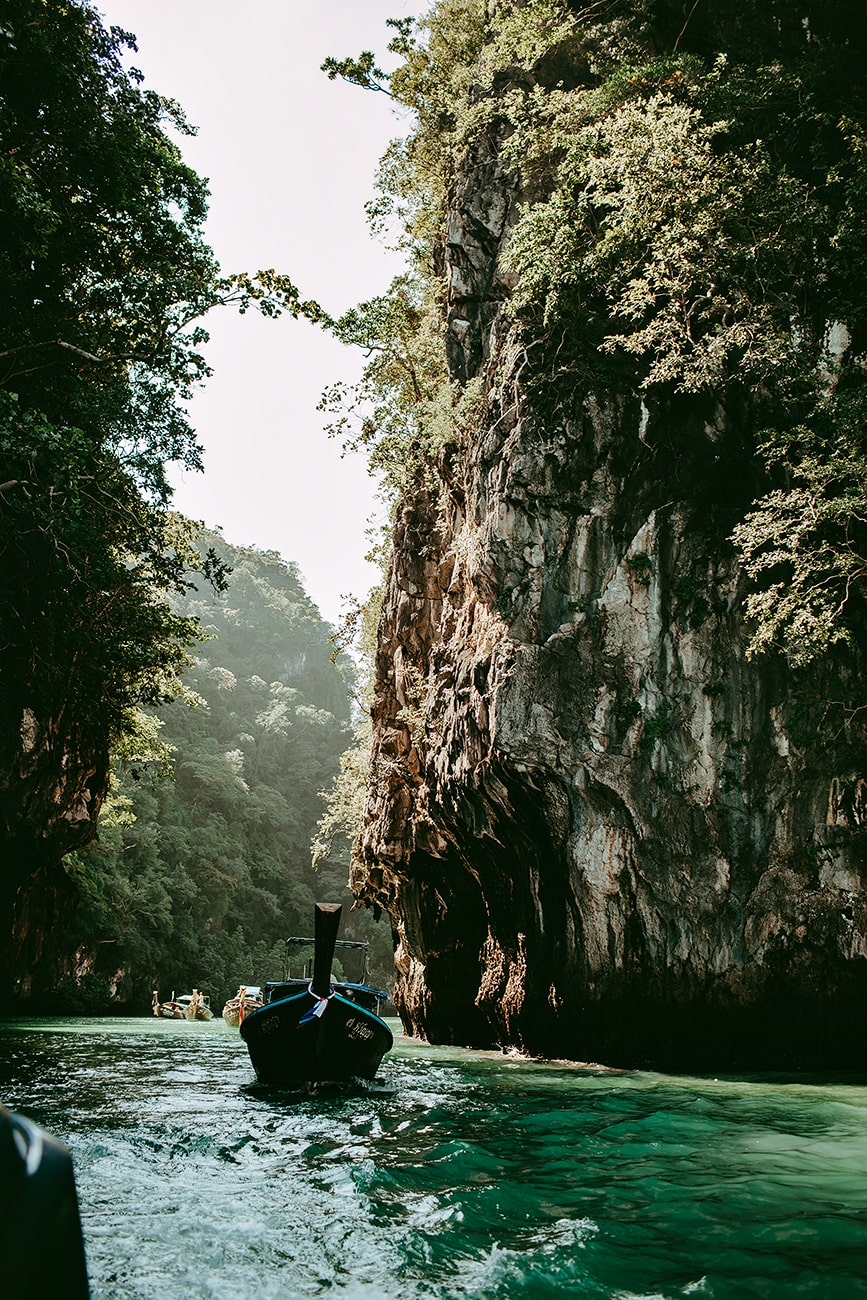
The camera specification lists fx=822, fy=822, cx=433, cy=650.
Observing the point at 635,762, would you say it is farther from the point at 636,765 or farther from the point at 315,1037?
the point at 315,1037

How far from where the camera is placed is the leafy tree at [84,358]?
11.2 m

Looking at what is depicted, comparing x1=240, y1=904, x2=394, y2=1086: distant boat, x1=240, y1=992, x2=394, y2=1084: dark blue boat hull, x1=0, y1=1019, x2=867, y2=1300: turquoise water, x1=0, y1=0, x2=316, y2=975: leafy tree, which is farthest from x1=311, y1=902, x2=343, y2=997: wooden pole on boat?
x1=0, y1=0, x2=316, y2=975: leafy tree

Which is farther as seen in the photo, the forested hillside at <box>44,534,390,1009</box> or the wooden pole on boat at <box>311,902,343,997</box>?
the forested hillside at <box>44,534,390,1009</box>

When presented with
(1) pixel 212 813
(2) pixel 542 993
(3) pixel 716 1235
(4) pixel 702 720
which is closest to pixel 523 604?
(4) pixel 702 720

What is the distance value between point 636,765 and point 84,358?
10.5 metres

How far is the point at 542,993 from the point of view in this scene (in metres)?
13.4

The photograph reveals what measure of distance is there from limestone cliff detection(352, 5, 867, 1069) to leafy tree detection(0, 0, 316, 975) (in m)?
5.17

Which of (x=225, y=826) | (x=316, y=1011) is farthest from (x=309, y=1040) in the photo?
(x=225, y=826)

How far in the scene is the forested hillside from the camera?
32.5 meters

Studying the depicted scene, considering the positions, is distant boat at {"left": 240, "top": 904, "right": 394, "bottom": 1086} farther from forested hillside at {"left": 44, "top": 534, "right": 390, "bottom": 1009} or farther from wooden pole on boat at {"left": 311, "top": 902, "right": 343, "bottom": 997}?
forested hillside at {"left": 44, "top": 534, "right": 390, "bottom": 1009}

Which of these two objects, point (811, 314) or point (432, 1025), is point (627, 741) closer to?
point (811, 314)

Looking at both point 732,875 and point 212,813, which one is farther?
point 212,813

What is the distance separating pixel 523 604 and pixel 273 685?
53.1 m

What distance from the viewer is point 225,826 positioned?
44.9 metres
